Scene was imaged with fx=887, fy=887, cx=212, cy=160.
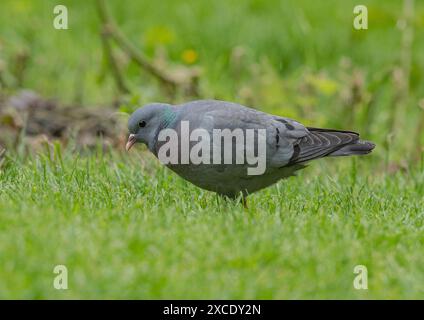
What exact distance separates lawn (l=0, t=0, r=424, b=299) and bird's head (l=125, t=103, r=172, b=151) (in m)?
0.32

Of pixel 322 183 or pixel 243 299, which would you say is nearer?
pixel 243 299

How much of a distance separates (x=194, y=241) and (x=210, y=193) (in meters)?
1.55

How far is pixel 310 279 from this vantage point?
3686 mm

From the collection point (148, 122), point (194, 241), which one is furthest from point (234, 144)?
point (194, 241)

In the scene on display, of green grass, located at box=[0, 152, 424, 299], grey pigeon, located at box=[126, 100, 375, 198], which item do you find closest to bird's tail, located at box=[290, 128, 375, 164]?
grey pigeon, located at box=[126, 100, 375, 198]

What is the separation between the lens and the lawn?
3611mm

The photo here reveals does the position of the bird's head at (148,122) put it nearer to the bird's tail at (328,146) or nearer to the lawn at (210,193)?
the lawn at (210,193)

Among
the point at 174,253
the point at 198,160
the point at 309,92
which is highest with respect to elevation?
the point at 309,92

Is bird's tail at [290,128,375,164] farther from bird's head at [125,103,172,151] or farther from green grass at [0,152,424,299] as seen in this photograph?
bird's head at [125,103,172,151]

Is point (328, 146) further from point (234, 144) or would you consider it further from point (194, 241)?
point (194, 241)
